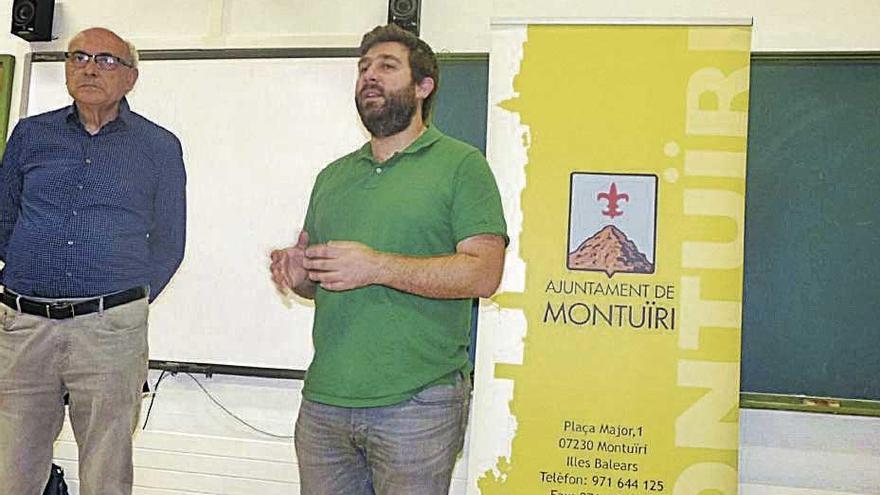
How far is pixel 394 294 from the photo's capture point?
1.78 metres

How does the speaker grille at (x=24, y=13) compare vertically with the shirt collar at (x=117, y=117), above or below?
above

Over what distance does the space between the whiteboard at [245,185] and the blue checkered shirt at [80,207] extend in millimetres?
689

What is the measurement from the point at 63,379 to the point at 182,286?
3.31ft

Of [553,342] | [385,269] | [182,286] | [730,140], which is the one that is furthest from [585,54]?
[182,286]

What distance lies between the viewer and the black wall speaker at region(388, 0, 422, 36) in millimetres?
3133

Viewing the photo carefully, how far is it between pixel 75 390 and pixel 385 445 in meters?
1.03

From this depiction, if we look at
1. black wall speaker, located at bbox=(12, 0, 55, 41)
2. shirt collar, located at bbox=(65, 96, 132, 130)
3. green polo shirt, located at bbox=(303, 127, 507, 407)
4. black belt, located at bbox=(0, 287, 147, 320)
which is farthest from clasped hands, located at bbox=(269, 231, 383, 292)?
black wall speaker, located at bbox=(12, 0, 55, 41)

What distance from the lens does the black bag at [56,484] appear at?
114 inches

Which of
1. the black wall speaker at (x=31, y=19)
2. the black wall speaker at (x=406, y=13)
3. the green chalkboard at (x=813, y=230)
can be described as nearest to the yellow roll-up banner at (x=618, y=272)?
the green chalkboard at (x=813, y=230)

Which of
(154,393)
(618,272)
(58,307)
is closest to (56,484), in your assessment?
(154,393)

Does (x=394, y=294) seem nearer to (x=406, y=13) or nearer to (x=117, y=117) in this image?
(x=117, y=117)

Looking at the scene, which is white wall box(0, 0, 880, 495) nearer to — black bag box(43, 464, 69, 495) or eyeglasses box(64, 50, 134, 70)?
black bag box(43, 464, 69, 495)

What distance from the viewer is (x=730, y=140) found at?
8.57 feet

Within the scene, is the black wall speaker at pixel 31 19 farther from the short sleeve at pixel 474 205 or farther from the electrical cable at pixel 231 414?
the short sleeve at pixel 474 205
